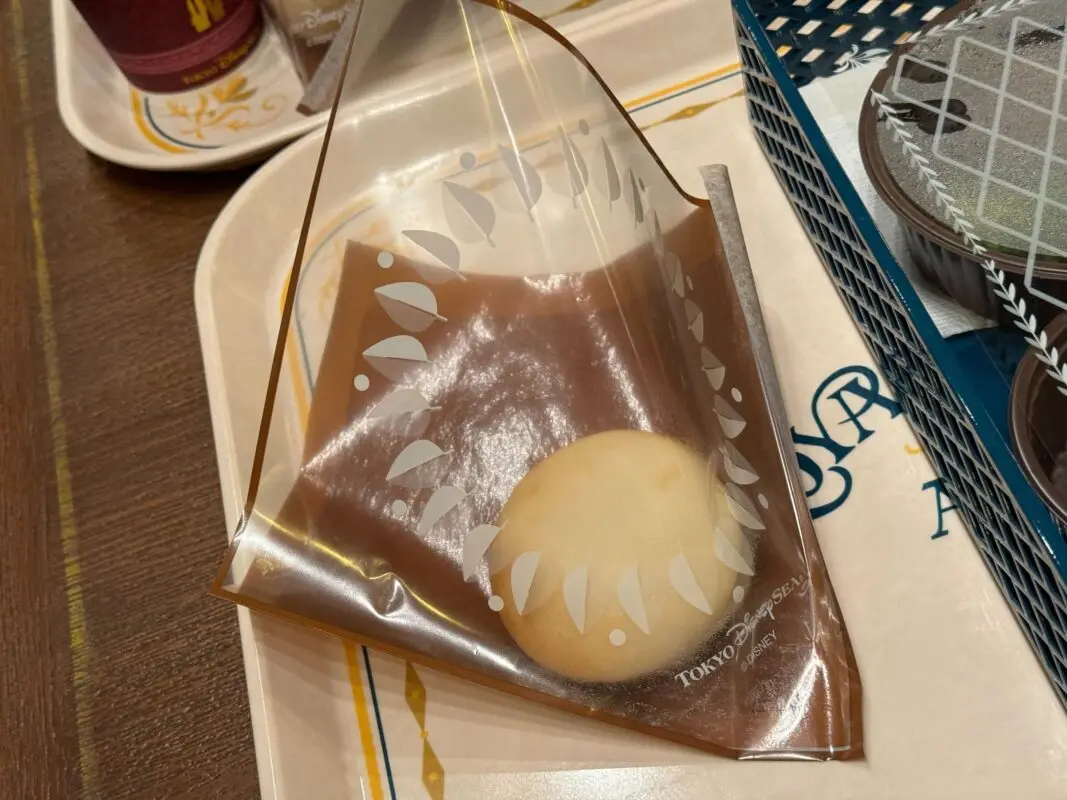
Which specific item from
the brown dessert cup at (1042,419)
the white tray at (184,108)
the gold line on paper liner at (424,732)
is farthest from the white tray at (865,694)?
the white tray at (184,108)

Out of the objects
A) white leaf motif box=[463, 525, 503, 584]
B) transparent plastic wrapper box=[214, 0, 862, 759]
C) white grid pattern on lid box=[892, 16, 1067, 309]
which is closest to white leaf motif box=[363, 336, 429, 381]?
transparent plastic wrapper box=[214, 0, 862, 759]

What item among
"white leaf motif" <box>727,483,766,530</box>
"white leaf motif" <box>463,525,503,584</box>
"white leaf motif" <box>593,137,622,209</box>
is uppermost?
"white leaf motif" <box>593,137,622,209</box>

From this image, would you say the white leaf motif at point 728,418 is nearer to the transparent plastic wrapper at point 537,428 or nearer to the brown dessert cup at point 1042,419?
the transparent plastic wrapper at point 537,428

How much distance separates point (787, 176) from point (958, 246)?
211 mm

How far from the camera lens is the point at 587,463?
19.1 inches

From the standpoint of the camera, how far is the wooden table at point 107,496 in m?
0.55

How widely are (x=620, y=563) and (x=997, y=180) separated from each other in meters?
0.29

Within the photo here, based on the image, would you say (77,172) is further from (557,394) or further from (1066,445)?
(1066,445)

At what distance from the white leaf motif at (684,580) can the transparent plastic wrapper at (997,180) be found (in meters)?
0.16

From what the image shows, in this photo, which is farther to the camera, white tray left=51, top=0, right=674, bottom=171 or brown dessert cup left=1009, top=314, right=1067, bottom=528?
white tray left=51, top=0, right=674, bottom=171

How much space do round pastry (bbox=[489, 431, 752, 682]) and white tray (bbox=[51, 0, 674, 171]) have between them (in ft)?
1.44

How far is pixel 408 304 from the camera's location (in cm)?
51

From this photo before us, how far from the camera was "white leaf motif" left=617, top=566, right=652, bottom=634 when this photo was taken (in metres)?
0.45

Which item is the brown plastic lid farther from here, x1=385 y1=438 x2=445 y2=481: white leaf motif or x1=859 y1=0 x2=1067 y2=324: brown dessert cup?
x1=385 y1=438 x2=445 y2=481: white leaf motif
